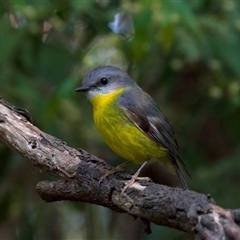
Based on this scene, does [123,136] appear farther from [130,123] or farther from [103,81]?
[103,81]

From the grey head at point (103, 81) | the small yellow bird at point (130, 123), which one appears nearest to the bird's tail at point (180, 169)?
the small yellow bird at point (130, 123)

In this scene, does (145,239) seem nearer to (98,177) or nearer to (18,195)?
(18,195)

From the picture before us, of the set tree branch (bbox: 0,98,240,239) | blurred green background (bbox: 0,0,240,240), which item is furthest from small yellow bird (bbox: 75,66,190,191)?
tree branch (bbox: 0,98,240,239)

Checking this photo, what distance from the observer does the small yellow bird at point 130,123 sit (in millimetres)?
3668

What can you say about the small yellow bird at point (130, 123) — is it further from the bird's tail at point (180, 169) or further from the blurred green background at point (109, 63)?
the blurred green background at point (109, 63)

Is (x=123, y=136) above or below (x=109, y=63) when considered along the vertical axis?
below

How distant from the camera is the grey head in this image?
3992 mm

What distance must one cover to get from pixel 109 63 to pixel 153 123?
1102 millimetres

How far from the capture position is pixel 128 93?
3959 mm

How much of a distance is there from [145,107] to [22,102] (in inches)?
38.4

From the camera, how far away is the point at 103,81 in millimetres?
4047

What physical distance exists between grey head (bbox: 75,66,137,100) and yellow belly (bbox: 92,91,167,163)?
0.20 meters

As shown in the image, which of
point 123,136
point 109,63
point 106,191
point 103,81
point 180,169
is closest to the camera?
point 106,191

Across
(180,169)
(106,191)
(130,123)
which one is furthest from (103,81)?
(106,191)
